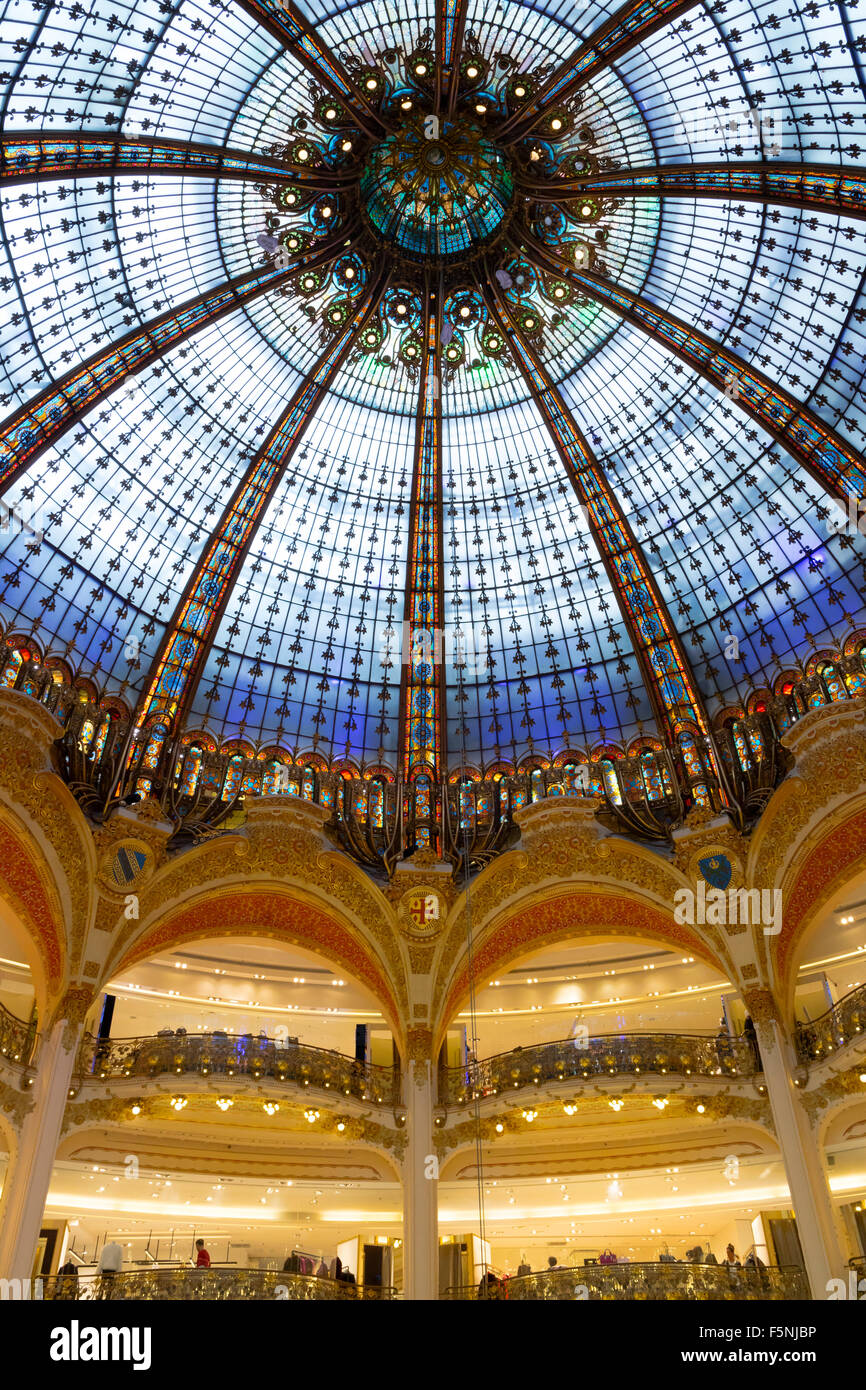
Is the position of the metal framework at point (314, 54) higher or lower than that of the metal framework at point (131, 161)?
higher

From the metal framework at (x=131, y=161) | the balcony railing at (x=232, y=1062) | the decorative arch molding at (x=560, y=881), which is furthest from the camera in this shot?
the decorative arch molding at (x=560, y=881)

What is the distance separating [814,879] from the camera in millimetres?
25734

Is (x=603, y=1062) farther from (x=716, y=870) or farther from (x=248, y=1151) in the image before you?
(x=248, y=1151)

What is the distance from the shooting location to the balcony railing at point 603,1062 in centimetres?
2481

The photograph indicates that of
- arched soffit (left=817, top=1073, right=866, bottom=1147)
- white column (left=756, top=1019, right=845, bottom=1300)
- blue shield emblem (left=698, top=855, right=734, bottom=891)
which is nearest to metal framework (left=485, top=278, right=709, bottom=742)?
blue shield emblem (left=698, top=855, right=734, bottom=891)

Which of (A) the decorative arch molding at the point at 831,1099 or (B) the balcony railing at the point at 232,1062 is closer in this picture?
(A) the decorative arch molding at the point at 831,1099

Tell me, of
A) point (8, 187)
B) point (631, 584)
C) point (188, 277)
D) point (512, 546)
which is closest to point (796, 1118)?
point (631, 584)

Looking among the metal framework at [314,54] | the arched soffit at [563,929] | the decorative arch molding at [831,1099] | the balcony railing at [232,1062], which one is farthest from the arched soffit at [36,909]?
the metal framework at [314,54]

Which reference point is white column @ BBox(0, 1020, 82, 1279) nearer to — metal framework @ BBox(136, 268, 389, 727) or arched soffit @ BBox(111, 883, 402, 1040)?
arched soffit @ BBox(111, 883, 402, 1040)

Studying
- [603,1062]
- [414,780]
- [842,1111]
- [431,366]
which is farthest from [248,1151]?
[431,366]

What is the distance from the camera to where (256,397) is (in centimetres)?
2791

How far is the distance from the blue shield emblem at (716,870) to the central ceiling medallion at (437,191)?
57.8 ft

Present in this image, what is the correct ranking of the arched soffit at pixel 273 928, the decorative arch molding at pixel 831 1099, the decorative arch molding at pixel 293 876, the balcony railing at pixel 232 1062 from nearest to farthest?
the decorative arch molding at pixel 831 1099 < the balcony railing at pixel 232 1062 < the decorative arch molding at pixel 293 876 < the arched soffit at pixel 273 928
